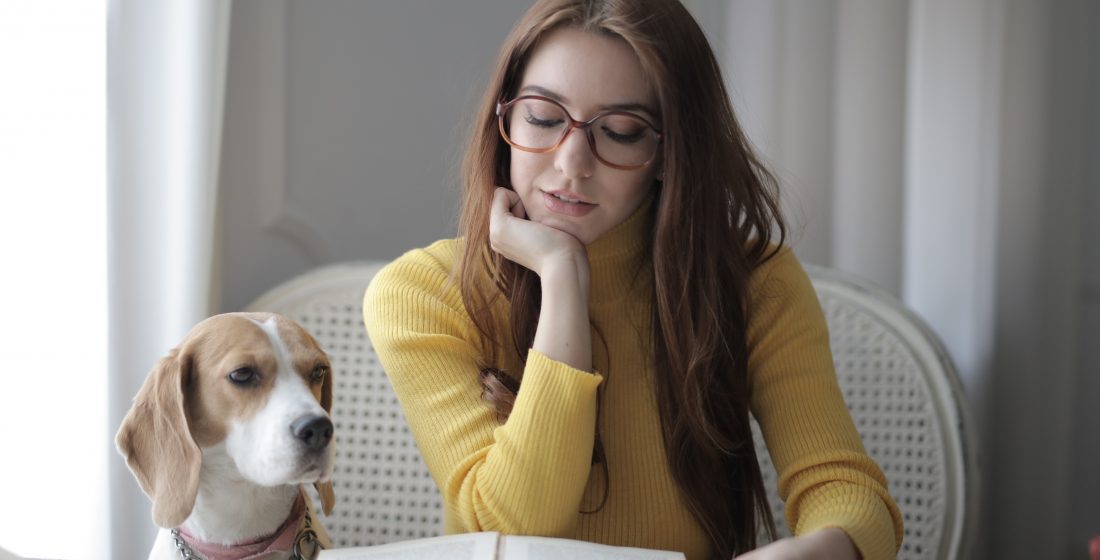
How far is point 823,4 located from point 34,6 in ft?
4.03

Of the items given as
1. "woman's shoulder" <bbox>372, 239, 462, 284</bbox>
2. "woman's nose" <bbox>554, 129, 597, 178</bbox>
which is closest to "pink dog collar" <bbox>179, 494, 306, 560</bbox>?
"woman's shoulder" <bbox>372, 239, 462, 284</bbox>

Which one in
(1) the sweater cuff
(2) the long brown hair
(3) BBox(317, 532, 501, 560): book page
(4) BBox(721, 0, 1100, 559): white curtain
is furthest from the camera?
(4) BBox(721, 0, 1100, 559): white curtain

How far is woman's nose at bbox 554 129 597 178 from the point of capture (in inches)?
39.9

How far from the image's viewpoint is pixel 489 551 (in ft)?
2.67

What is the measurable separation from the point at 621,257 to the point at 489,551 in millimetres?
Answer: 455

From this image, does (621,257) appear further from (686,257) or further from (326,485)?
(326,485)

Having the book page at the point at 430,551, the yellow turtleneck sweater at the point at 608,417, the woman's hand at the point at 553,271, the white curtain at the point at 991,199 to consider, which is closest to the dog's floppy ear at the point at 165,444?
the book page at the point at 430,551

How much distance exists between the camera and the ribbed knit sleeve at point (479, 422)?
3.13 feet

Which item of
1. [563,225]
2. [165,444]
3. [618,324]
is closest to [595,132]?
[563,225]

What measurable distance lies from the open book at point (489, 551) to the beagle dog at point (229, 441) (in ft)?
0.35

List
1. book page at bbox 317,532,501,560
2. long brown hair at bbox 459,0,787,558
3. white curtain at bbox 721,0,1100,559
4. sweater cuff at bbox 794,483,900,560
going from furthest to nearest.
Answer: white curtain at bbox 721,0,1100,559 → long brown hair at bbox 459,0,787,558 → sweater cuff at bbox 794,483,900,560 → book page at bbox 317,532,501,560

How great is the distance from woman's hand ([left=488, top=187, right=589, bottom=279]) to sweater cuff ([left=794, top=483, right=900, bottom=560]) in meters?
0.33

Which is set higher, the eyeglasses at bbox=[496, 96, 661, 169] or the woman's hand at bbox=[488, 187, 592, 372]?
the eyeglasses at bbox=[496, 96, 661, 169]

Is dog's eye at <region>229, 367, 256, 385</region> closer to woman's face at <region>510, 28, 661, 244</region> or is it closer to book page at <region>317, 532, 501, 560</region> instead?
book page at <region>317, 532, 501, 560</region>
